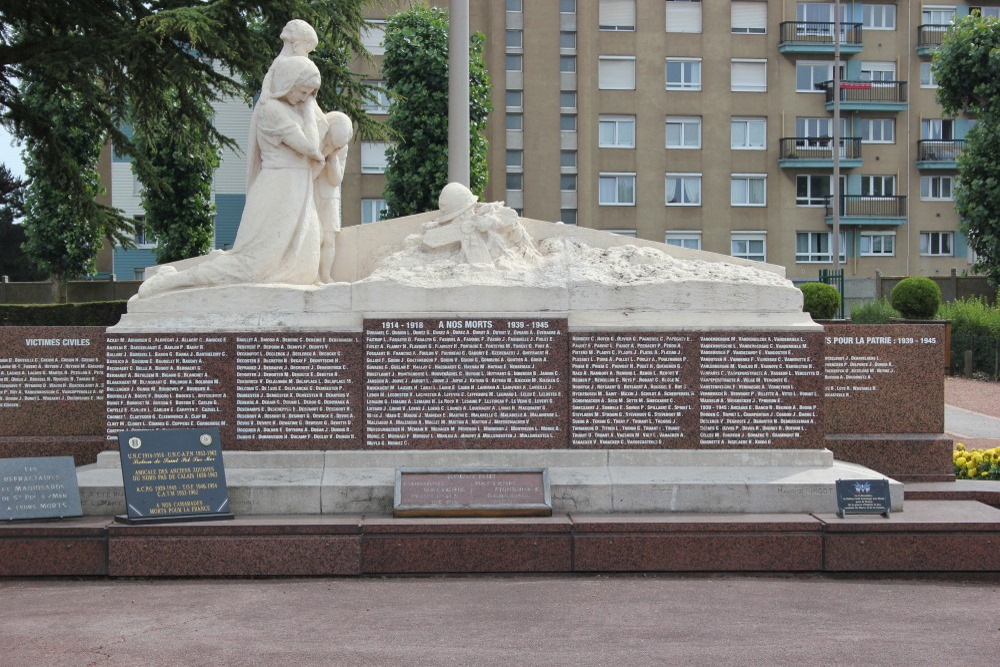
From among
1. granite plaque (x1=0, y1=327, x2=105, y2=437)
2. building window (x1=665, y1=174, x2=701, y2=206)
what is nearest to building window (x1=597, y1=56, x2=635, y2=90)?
building window (x1=665, y1=174, x2=701, y2=206)

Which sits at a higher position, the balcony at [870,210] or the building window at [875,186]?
the building window at [875,186]

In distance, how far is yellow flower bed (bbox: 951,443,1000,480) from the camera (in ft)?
35.4

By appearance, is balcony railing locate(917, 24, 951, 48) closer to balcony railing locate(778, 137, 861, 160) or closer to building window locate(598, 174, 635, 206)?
balcony railing locate(778, 137, 861, 160)

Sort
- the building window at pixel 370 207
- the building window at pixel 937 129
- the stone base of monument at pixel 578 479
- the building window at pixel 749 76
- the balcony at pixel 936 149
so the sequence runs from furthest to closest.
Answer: the building window at pixel 937 129, the balcony at pixel 936 149, the building window at pixel 749 76, the building window at pixel 370 207, the stone base of monument at pixel 578 479

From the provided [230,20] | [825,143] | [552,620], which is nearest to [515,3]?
[825,143]

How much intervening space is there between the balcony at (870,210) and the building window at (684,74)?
6378 millimetres

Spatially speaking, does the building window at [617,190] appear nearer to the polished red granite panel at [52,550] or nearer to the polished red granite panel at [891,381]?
the polished red granite panel at [891,381]

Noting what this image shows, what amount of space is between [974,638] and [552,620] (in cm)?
235

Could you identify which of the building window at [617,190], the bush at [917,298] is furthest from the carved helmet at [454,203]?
the building window at [617,190]

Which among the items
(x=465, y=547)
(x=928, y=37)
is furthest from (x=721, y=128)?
(x=465, y=547)

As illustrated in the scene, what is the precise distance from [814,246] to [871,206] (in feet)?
8.96

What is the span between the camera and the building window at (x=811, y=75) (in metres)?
39.6

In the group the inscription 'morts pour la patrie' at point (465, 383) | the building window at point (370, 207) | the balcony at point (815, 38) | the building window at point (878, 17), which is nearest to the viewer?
the inscription 'morts pour la patrie' at point (465, 383)

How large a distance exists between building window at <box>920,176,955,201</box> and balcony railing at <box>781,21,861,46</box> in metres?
5.61
